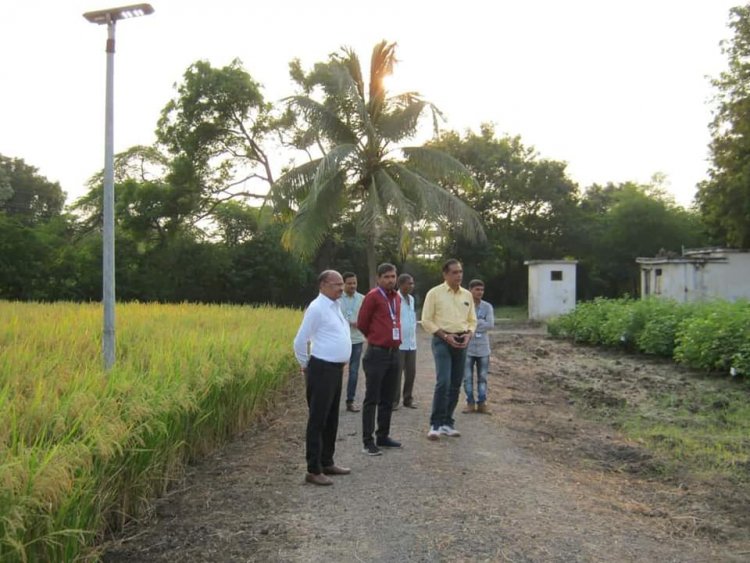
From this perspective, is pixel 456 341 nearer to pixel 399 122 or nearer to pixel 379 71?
pixel 399 122

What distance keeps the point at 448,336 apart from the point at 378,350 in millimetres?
869

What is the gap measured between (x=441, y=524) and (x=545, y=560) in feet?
2.49

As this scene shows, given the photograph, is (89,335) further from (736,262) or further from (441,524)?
(736,262)

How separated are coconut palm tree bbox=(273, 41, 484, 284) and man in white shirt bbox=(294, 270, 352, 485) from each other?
521 inches

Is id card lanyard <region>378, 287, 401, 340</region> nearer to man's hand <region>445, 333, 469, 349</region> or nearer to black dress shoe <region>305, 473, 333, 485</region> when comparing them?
man's hand <region>445, 333, 469, 349</region>

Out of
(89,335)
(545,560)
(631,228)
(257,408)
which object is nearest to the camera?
(545,560)

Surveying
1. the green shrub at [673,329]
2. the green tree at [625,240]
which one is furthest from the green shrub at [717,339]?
the green tree at [625,240]

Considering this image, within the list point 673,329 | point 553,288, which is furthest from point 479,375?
point 553,288

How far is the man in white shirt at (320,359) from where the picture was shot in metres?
5.47

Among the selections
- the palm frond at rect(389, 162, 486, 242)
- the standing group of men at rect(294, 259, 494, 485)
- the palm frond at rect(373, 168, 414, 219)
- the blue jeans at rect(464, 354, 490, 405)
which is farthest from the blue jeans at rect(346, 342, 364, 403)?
the palm frond at rect(389, 162, 486, 242)

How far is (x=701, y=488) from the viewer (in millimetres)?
5684

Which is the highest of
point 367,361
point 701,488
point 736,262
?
point 736,262

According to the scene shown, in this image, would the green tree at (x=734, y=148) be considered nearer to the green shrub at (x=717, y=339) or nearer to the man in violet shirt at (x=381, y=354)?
the green shrub at (x=717, y=339)

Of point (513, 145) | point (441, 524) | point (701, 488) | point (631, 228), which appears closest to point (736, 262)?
point (631, 228)
